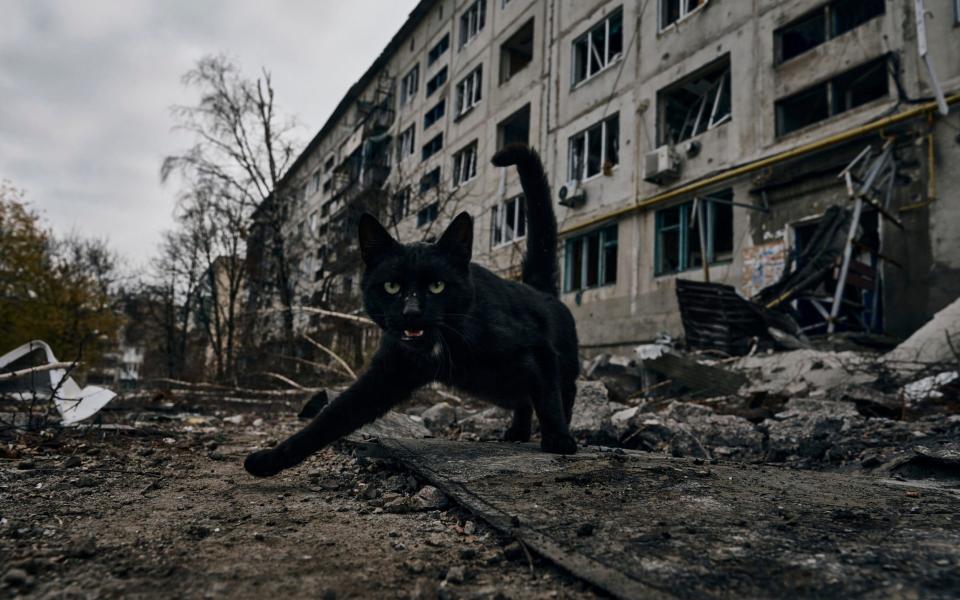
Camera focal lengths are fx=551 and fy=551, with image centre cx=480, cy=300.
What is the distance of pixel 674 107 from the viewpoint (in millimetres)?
13305

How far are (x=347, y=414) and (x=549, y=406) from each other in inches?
39.9

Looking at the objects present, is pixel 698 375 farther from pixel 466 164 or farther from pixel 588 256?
pixel 466 164

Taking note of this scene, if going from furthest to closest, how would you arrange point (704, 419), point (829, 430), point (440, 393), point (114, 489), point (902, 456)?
point (440, 393)
point (704, 419)
point (829, 430)
point (902, 456)
point (114, 489)

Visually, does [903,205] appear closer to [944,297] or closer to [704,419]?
[944,297]

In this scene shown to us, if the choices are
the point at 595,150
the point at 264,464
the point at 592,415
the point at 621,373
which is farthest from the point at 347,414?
the point at 595,150

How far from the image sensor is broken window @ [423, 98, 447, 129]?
22.8 metres

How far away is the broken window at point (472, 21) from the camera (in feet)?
68.1

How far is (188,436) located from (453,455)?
2894mm

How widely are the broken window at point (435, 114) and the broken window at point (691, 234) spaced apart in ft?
42.2

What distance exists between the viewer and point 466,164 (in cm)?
2047

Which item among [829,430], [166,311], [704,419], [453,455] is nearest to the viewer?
[453,455]

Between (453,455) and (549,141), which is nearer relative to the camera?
(453,455)

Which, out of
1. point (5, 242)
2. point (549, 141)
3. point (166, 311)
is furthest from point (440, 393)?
point (5, 242)

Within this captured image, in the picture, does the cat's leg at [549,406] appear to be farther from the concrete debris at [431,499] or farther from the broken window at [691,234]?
the broken window at [691,234]
